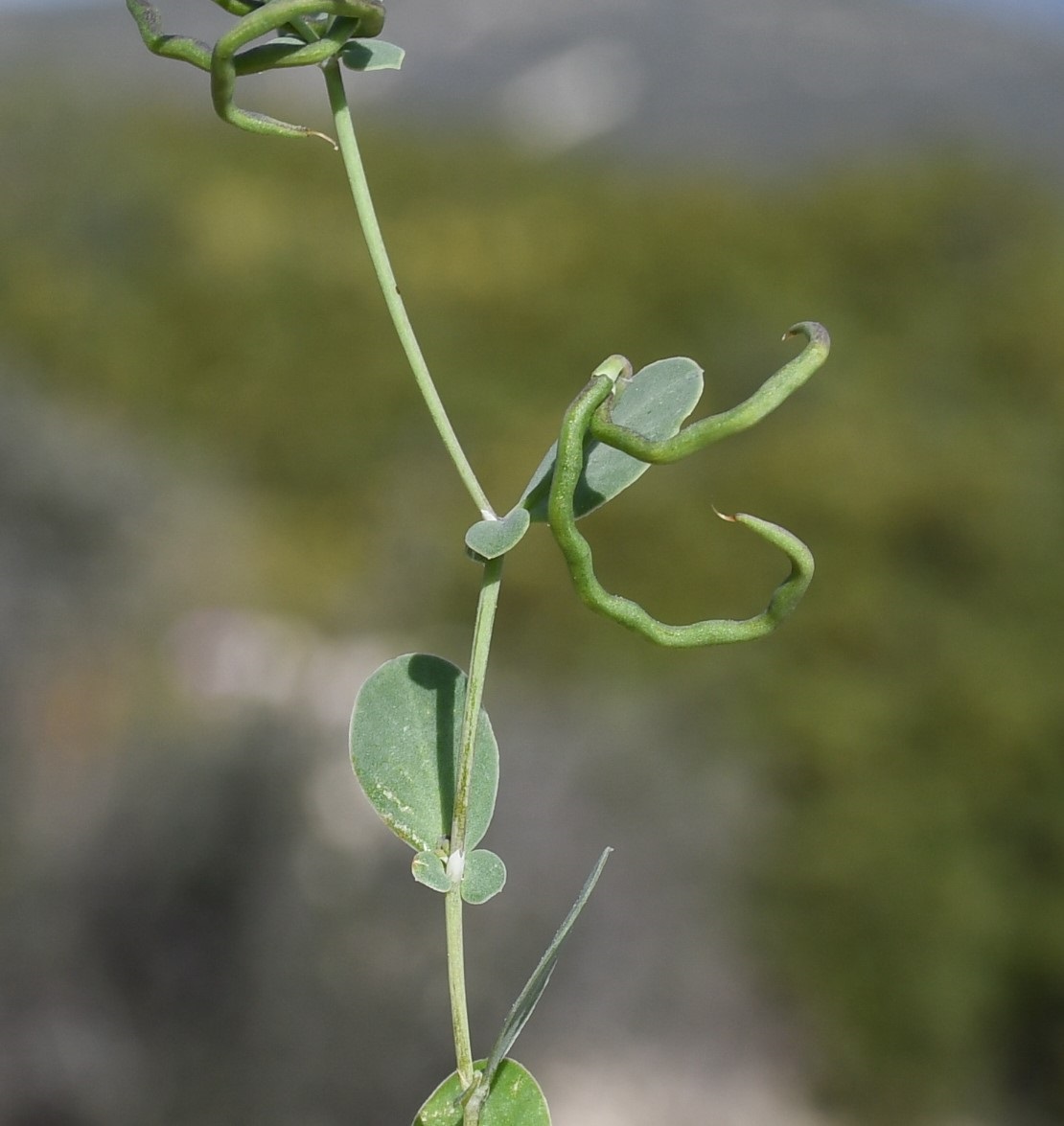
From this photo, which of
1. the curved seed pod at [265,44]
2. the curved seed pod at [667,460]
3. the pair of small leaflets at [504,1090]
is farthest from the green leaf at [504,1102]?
the curved seed pod at [265,44]

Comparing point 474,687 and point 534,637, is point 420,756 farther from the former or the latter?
point 534,637

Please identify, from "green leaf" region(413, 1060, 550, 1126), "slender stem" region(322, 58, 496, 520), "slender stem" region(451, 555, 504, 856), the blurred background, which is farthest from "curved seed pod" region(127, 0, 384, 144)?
the blurred background

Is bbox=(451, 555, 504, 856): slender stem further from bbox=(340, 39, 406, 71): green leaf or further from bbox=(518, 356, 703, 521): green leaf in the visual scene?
bbox=(340, 39, 406, 71): green leaf

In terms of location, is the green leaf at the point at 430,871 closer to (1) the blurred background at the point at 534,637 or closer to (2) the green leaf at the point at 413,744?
(2) the green leaf at the point at 413,744

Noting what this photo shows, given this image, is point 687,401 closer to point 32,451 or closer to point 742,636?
point 742,636

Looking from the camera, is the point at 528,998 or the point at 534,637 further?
the point at 534,637

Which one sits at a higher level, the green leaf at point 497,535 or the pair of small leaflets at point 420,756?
the green leaf at point 497,535

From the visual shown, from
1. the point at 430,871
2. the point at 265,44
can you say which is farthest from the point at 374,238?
the point at 430,871
